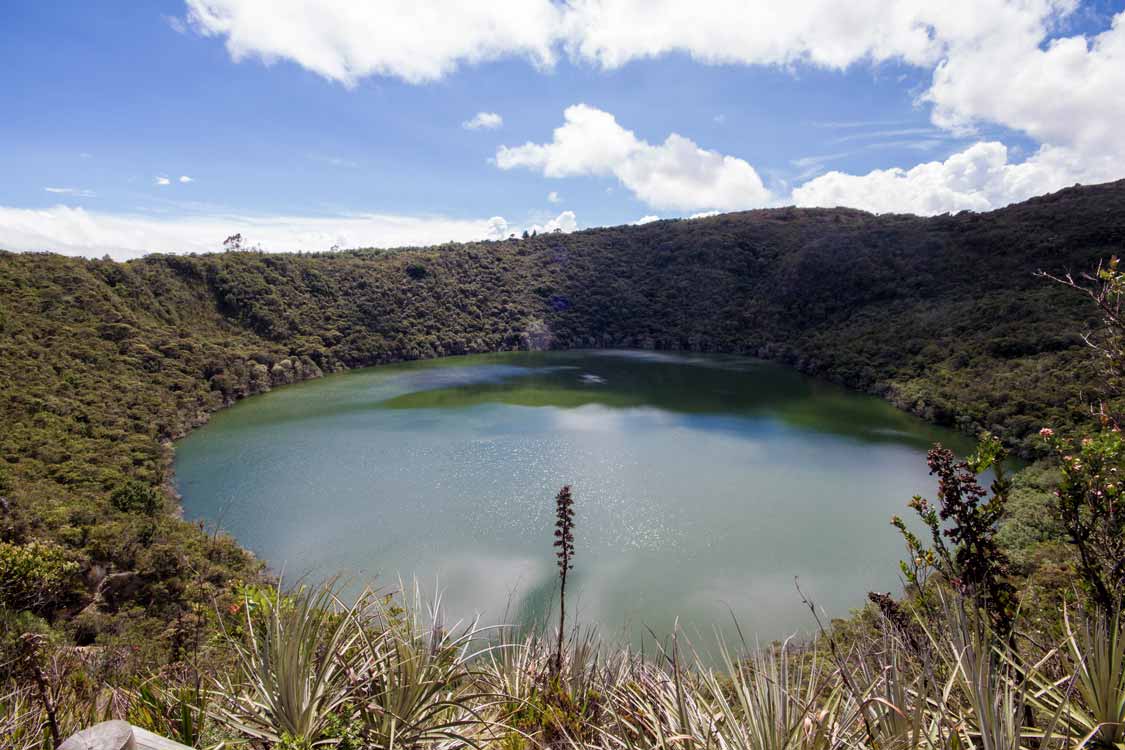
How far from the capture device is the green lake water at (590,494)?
48.3 feet

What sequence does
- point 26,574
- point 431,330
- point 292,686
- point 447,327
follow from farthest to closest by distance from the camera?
1. point 447,327
2. point 431,330
3. point 26,574
4. point 292,686

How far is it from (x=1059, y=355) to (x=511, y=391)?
33059mm

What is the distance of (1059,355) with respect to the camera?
2914 centimetres

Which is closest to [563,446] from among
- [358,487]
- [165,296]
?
[358,487]

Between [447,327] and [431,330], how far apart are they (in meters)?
2.11

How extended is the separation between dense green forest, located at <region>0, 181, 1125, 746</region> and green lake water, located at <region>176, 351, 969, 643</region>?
268 centimetres

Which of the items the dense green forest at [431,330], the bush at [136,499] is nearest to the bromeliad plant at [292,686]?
the dense green forest at [431,330]

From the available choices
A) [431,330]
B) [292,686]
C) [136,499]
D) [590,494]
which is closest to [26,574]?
[292,686]

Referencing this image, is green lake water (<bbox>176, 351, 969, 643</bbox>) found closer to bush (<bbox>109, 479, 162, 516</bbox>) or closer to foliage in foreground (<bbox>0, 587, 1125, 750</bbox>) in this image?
bush (<bbox>109, 479, 162, 516</bbox>)

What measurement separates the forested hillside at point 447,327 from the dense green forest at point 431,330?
13 cm

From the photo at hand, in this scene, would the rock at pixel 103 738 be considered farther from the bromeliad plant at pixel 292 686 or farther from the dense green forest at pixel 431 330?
the dense green forest at pixel 431 330

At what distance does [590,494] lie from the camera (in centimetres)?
2094

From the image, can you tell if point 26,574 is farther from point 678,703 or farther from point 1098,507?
point 1098,507

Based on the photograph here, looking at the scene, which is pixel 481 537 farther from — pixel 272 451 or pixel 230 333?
pixel 230 333
